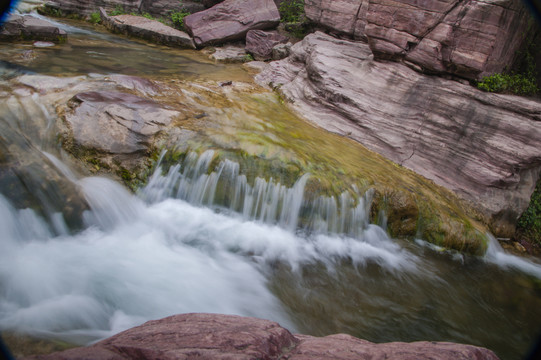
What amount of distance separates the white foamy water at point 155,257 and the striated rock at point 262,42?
9.17 m

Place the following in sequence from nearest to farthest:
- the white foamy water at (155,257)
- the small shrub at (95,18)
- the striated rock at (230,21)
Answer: the white foamy water at (155,257), the striated rock at (230,21), the small shrub at (95,18)

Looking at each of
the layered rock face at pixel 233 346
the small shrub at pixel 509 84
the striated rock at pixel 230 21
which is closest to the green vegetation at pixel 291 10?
the striated rock at pixel 230 21

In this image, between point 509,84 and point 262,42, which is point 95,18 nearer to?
point 262,42

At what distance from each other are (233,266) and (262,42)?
11160mm

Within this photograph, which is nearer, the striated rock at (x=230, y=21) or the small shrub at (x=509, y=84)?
the small shrub at (x=509, y=84)

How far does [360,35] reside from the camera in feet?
34.9

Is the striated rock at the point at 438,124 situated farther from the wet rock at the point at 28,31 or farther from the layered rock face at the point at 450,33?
the wet rock at the point at 28,31

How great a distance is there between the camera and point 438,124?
7500 mm

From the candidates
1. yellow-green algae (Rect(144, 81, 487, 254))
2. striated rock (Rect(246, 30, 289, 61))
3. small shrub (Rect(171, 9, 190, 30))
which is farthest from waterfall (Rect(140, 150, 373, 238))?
small shrub (Rect(171, 9, 190, 30))

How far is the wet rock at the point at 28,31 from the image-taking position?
9.80 metres

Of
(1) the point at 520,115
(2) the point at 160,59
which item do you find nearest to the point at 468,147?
(1) the point at 520,115

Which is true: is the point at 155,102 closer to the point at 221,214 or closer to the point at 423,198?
the point at 221,214

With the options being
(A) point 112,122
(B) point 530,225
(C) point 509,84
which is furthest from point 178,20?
(B) point 530,225

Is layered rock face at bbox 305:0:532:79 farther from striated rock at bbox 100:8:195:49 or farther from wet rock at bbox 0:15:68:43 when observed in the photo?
wet rock at bbox 0:15:68:43
